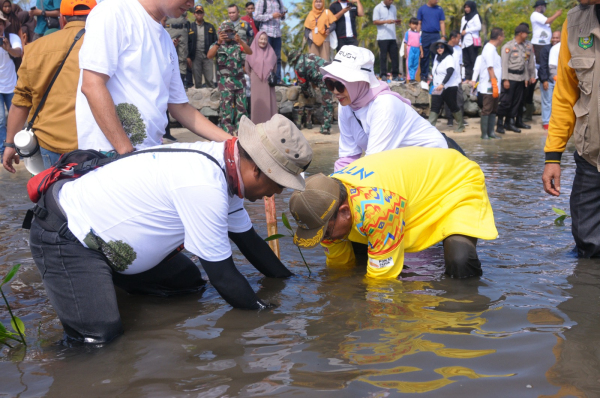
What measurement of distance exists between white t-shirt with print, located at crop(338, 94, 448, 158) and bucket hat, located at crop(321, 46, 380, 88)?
21 centimetres

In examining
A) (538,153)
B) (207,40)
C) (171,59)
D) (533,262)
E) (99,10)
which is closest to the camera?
(99,10)

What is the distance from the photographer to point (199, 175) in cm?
288

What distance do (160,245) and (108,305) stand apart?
16.1 inches

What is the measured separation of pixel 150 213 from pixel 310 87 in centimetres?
1008

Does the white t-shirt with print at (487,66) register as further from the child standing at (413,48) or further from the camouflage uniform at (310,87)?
the camouflage uniform at (310,87)

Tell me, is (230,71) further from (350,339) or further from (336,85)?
(350,339)

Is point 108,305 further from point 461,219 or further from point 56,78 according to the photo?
point 461,219

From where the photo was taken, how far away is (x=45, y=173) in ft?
10.7

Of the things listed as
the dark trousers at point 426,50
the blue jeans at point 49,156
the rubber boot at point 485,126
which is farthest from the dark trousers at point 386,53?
the blue jeans at point 49,156

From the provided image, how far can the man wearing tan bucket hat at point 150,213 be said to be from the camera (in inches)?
114

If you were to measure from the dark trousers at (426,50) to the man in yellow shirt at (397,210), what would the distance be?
9.98 m

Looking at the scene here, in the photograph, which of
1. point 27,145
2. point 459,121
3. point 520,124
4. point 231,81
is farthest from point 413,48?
point 27,145

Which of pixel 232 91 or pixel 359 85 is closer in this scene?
pixel 359 85

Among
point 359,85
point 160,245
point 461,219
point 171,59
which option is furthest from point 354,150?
point 160,245
